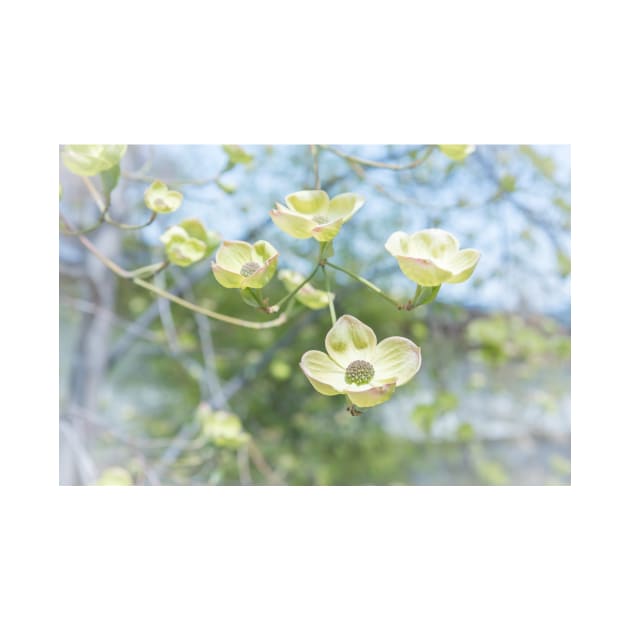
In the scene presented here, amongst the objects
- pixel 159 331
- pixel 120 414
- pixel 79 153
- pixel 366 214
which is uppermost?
pixel 366 214

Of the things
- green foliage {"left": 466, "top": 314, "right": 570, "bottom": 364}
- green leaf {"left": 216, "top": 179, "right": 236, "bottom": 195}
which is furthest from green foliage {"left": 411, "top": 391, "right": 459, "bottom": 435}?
green leaf {"left": 216, "top": 179, "right": 236, "bottom": 195}

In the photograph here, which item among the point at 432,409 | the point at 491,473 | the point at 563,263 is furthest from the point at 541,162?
the point at 491,473

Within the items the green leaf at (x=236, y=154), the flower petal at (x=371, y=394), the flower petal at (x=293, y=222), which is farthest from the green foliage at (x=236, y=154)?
the flower petal at (x=371, y=394)

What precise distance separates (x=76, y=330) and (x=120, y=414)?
293 mm

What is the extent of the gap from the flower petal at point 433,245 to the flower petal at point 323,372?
0.09m

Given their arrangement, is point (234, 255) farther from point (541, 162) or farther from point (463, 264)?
point (541, 162)

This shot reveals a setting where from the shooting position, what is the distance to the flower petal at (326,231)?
0.36 metres

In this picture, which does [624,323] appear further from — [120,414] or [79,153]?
[120,414]

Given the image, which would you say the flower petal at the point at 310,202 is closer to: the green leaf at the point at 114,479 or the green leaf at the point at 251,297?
the green leaf at the point at 251,297

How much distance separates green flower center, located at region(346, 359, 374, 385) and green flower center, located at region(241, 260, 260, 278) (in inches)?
3.7

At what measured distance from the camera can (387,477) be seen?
2.09m

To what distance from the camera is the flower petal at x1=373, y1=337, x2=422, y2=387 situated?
0.35 m
